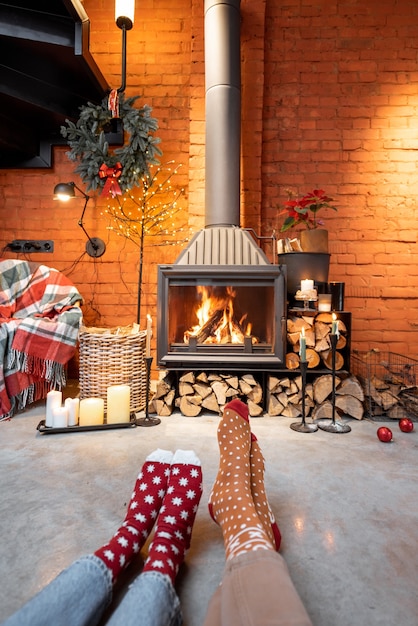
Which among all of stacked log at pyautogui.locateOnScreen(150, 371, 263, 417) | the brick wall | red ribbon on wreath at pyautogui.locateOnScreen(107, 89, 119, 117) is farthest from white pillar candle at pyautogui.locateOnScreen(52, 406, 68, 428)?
red ribbon on wreath at pyautogui.locateOnScreen(107, 89, 119, 117)

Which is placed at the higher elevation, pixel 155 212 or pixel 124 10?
pixel 124 10

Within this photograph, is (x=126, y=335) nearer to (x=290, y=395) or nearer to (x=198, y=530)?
(x=290, y=395)

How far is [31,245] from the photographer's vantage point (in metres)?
2.68

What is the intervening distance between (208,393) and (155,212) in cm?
133

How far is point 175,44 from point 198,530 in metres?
2.92

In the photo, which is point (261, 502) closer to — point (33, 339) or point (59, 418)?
point (59, 418)

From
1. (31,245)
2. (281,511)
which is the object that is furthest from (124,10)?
(281,511)

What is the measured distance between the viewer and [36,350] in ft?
6.44

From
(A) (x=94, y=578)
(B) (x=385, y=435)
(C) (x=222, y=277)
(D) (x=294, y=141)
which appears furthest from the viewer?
(D) (x=294, y=141)

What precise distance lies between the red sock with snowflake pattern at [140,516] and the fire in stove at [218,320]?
1104mm

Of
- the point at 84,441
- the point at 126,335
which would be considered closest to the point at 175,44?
the point at 126,335

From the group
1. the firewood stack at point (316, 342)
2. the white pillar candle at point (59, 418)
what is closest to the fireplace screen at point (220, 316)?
the firewood stack at point (316, 342)

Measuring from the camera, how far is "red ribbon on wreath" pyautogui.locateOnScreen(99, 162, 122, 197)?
231cm

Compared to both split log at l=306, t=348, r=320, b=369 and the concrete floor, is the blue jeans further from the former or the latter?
split log at l=306, t=348, r=320, b=369
